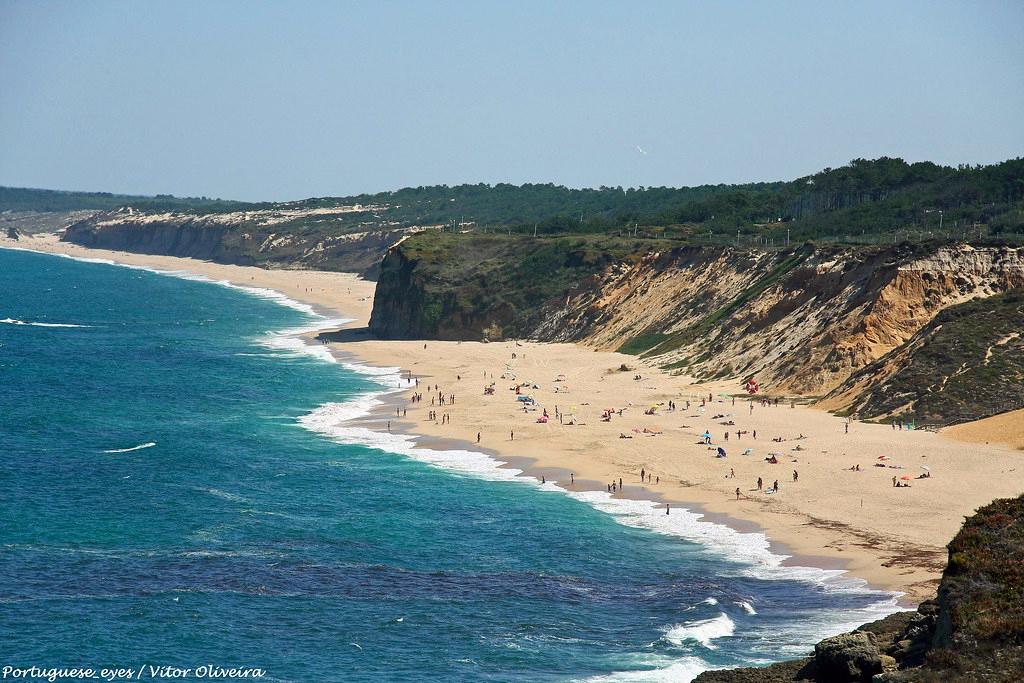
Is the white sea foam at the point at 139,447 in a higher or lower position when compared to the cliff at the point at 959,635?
lower

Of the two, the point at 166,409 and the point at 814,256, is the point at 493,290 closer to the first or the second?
the point at 814,256

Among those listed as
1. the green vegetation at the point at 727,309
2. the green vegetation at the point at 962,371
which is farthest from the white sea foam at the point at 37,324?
the green vegetation at the point at 962,371

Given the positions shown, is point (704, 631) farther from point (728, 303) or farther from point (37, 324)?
point (37, 324)

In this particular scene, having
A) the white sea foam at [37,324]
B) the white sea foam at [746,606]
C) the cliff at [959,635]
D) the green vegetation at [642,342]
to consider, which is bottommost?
the white sea foam at [37,324]

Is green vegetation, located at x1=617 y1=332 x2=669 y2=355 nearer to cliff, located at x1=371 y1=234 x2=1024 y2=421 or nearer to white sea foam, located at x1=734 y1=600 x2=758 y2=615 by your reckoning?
cliff, located at x1=371 y1=234 x2=1024 y2=421

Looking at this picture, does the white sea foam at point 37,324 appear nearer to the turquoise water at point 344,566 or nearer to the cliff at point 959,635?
the turquoise water at point 344,566

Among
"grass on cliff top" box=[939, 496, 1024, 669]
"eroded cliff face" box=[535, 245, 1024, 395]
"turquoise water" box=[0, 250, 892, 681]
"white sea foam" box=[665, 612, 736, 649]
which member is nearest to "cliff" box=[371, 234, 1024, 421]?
"eroded cliff face" box=[535, 245, 1024, 395]

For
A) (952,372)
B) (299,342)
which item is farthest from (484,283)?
(952,372)
